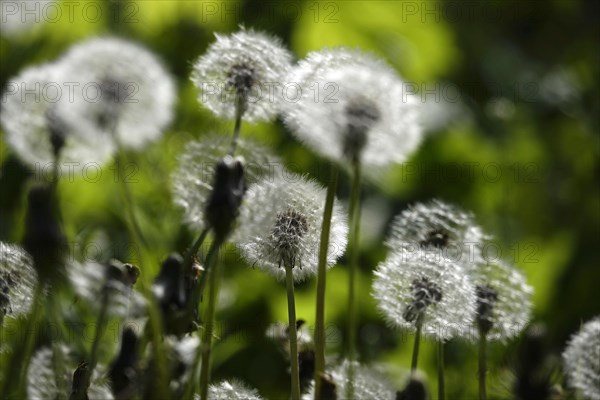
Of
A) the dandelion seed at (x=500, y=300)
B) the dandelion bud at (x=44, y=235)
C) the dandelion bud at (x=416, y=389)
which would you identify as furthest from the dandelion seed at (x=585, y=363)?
the dandelion bud at (x=44, y=235)

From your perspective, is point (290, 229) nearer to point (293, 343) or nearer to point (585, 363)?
point (293, 343)

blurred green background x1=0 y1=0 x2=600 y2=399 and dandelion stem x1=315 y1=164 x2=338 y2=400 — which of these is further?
blurred green background x1=0 y1=0 x2=600 y2=399

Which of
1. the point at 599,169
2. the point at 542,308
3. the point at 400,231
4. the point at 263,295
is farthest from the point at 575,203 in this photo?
the point at 400,231

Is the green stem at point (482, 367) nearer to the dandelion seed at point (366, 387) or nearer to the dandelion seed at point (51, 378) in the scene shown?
the dandelion seed at point (366, 387)

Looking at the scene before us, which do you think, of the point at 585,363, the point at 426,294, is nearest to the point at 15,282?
the point at 426,294

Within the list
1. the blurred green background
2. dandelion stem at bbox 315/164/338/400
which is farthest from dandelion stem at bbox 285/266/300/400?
the blurred green background

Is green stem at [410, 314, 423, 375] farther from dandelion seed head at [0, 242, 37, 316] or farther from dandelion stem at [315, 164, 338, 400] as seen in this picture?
dandelion seed head at [0, 242, 37, 316]
